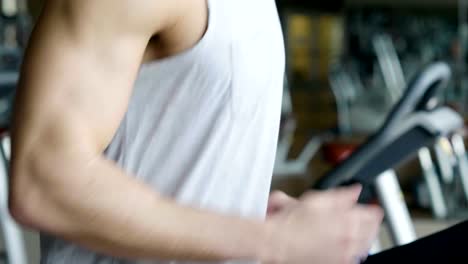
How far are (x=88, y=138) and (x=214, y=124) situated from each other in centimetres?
15

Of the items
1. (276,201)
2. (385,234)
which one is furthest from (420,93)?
(385,234)

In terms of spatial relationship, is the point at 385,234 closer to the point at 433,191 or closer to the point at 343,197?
the point at 433,191

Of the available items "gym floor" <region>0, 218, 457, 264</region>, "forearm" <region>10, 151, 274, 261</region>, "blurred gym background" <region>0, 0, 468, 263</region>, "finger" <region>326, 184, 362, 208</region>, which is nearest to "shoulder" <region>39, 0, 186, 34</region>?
"forearm" <region>10, 151, 274, 261</region>

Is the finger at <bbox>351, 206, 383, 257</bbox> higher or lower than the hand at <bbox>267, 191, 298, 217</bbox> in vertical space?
higher

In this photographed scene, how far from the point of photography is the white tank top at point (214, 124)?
0.76 metres

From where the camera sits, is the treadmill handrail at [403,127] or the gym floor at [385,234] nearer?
the treadmill handrail at [403,127]

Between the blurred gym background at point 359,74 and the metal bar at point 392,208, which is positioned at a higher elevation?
the metal bar at point 392,208

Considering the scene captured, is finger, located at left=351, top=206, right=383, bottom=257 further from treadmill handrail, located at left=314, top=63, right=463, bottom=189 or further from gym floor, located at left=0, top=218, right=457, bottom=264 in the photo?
gym floor, located at left=0, top=218, right=457, bottom=264

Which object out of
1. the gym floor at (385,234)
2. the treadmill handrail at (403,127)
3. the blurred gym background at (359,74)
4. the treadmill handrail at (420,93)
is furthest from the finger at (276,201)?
the blurred gym background at (359,74)

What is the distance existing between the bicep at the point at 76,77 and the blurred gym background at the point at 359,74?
3278mm

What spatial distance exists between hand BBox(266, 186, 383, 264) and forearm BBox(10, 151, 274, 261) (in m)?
0.02

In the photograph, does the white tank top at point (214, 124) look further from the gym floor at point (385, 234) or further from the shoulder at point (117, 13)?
the gym floor at point (385, 234)

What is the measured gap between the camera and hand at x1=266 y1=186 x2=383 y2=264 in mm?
700

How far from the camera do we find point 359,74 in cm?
1205
